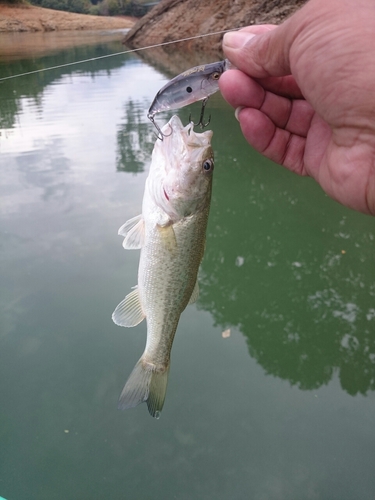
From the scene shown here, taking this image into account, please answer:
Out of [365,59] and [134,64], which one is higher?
[365,59]

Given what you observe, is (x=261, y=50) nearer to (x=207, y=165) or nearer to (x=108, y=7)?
(x=207, y=165)

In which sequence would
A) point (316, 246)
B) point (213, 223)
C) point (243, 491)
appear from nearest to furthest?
point (243, 491), point (316, 246), point (213, 223)

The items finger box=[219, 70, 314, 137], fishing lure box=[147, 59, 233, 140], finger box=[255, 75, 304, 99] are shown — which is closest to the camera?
fishing lure box=[147, 59, 233, 140]

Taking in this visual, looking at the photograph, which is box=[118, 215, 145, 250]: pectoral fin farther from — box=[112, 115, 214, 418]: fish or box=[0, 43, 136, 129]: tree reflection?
box=[0, 43, 136, 129]: tree reflection

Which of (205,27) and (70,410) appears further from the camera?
(205,27)

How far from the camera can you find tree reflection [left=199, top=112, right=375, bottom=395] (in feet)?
12.0

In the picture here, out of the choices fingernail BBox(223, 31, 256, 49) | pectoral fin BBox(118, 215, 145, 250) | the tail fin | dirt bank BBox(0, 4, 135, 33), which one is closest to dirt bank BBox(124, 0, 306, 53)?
dirt bank BBox(0, 4, 135, 33)

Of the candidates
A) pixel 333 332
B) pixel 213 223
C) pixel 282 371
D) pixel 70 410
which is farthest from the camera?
pixel 213 223

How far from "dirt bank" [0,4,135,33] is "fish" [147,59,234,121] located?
36206 millimetres

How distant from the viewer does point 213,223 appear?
527cm

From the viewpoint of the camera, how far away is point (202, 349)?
3.61 meters

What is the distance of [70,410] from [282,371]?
165cm

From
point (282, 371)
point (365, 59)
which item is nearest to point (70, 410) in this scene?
point (282, 371)

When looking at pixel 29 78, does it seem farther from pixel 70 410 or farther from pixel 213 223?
pixel 70 410
